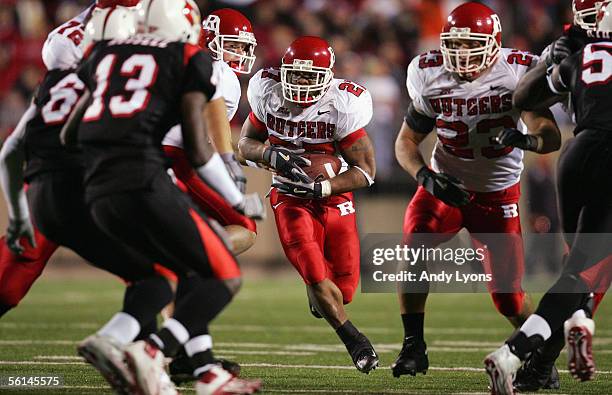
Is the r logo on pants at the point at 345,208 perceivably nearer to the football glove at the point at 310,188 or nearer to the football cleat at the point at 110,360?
the football glove at the point at 310,188

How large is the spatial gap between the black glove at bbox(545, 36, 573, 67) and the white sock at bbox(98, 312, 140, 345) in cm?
209

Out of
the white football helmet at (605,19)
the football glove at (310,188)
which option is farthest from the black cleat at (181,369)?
the white football helmet at (605,19)

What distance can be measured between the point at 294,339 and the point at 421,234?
1.62m

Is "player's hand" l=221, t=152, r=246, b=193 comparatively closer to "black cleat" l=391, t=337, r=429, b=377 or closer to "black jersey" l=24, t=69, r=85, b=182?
"black jersey" l=24, t=69, r=85, b=182

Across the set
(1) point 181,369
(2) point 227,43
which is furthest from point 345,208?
(1) point 181,369

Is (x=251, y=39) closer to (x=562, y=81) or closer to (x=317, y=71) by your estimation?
(x=317, y=71)

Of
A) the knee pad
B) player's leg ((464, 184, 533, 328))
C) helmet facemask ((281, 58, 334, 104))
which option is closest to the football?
helmet facemask ((281, 58, 334, 104))

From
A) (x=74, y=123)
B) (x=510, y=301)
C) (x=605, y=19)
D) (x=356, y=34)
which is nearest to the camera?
(x=74, y=123)

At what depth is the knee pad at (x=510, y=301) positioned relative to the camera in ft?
16.8

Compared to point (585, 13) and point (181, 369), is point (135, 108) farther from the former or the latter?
point (585, 13)

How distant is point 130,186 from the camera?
11.9 feet

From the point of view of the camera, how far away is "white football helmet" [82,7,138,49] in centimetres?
408

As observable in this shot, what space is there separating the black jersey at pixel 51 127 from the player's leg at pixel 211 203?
0.93m

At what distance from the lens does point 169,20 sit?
157 inches
